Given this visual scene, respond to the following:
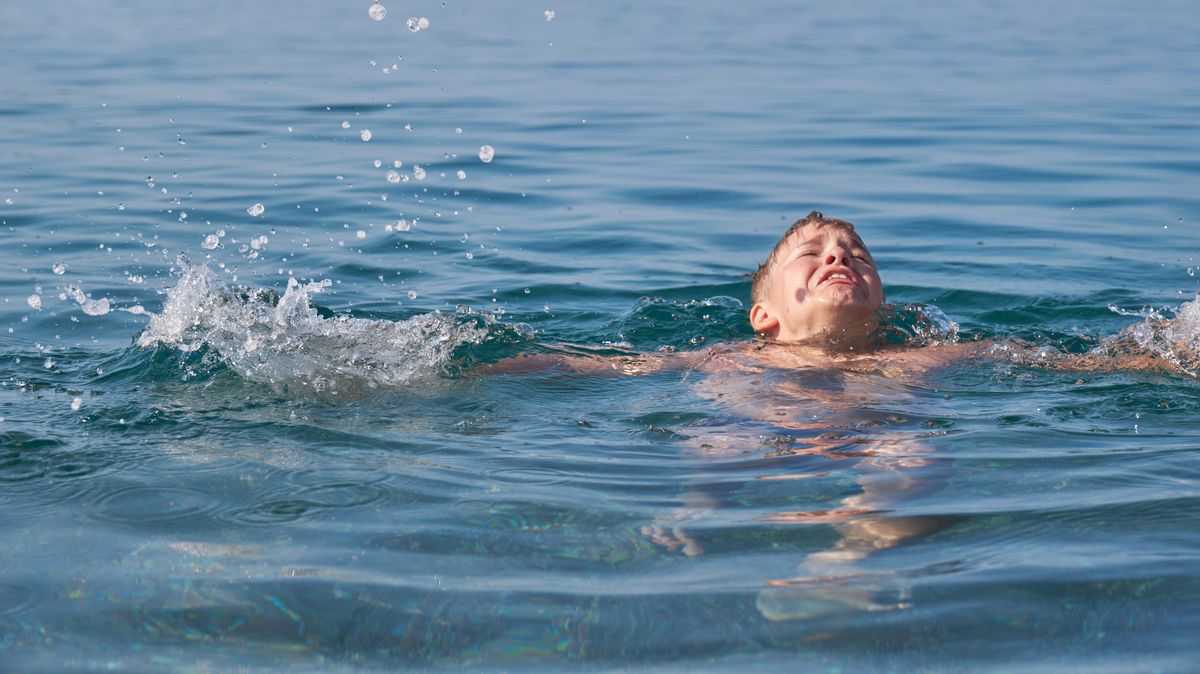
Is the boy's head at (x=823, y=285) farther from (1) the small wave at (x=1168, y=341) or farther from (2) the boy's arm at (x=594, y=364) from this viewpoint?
(1) the small wave at (x=1168, y=341)

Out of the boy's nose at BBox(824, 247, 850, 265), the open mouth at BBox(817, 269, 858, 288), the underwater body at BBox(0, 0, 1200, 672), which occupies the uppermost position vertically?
the boy's nose at BBox(824, 247, 850, 265)

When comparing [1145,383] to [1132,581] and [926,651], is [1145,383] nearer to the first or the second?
[1132,581]

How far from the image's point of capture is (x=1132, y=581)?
3.94 m

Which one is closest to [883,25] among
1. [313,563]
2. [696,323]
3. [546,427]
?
[696,323]

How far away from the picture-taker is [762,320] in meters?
7.25

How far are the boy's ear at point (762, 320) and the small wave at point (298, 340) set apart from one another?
1.42 m

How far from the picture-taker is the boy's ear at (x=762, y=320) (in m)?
7.18

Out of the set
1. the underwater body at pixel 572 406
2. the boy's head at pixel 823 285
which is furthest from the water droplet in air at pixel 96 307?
the boy's head at pixel 823 285

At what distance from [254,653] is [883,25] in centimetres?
2601

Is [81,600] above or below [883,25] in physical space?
below

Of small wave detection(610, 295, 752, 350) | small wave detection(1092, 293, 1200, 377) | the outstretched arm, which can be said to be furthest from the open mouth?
small wave detection(1092, 293, 1200, 377)

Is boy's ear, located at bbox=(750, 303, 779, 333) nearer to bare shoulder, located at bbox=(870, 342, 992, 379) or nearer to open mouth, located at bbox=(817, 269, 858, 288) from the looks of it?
open mouth, located at bbox=(817, 269, 858, 288)

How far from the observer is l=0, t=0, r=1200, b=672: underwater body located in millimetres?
3734

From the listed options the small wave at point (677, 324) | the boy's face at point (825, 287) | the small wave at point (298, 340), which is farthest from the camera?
the small wave at point (677, 324)
